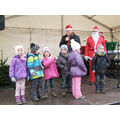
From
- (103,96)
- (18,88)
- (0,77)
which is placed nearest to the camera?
(18,88)

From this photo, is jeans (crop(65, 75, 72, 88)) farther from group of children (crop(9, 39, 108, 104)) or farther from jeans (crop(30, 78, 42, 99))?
jeans (crop(30, 78, 42, 99))

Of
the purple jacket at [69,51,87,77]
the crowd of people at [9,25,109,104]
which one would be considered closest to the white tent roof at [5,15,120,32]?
the crowd of people at [9,25,109,104]

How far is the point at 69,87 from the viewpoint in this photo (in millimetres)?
3639

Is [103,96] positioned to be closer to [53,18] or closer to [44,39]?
[44,39]

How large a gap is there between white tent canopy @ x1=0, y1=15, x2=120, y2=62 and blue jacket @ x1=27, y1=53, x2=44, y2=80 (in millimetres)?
4137

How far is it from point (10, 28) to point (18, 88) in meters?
4.51

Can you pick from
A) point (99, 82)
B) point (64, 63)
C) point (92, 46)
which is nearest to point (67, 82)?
point (64, 63)

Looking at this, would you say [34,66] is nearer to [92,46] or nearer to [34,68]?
[34,68]

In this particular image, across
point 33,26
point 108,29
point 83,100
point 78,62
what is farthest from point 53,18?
point 83,100

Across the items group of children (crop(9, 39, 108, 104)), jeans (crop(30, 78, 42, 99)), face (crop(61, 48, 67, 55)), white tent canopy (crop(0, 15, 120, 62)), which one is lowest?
jeans (crop(30, 78, 42, 99))

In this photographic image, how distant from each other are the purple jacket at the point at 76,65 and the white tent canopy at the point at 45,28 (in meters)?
4.21

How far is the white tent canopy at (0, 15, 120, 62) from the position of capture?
Answer: 6.56 m

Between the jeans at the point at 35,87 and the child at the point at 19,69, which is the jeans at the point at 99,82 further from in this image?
the child at the point at 19,69

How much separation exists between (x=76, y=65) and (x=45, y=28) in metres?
4.57
